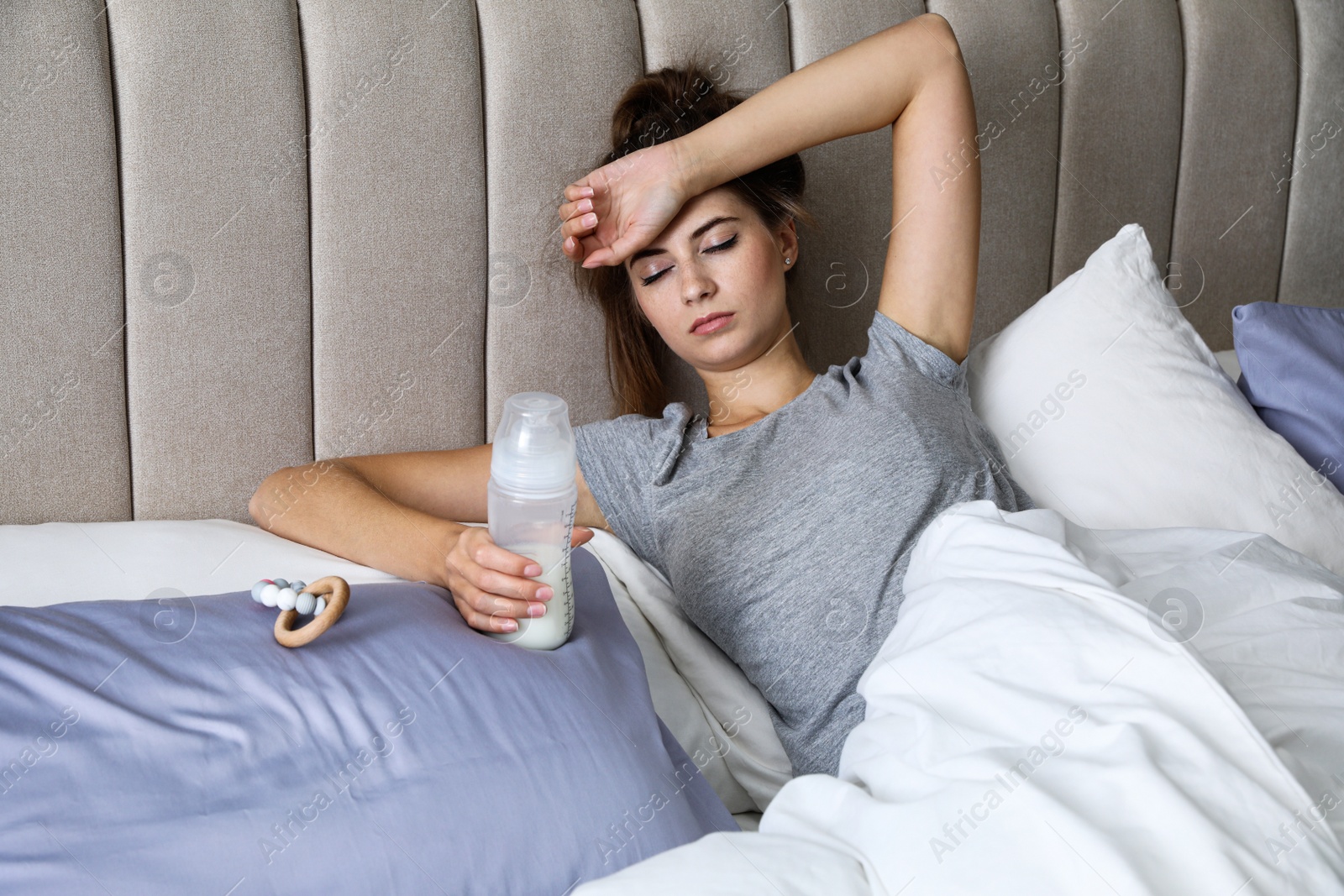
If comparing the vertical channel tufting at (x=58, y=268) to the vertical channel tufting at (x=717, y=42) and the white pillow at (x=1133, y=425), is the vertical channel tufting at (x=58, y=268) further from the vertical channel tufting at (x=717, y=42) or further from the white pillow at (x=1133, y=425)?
the white pillow at (x=1133, y=425)

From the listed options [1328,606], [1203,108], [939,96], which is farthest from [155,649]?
[1203,108]

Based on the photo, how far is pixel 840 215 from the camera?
1330 mm

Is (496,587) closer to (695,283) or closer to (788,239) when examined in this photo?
(695,283)

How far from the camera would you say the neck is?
1170 millimetres

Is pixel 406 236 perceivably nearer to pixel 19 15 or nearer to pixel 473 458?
pixel 473 458

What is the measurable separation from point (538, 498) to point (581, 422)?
0.56 metres

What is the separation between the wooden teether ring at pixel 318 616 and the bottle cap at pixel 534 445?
0.52 ft

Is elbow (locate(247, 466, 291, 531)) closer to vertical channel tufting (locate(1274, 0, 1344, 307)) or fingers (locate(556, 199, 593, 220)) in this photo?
fingers (locate(556, 199, 593, 220))

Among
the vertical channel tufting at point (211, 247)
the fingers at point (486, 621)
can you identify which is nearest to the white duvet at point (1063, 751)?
the fingers at point (486, 621)

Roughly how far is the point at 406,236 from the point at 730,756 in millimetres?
684

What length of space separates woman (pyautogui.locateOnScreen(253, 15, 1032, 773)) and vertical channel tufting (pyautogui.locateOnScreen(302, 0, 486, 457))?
0.34 ft

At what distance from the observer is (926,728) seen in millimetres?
615

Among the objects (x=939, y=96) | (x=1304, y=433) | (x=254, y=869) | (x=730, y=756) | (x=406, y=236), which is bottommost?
(x=730, y=756)

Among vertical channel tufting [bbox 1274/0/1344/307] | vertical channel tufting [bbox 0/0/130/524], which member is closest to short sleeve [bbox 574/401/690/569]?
vertical channel tufting [bbox 0/0/130/524]
